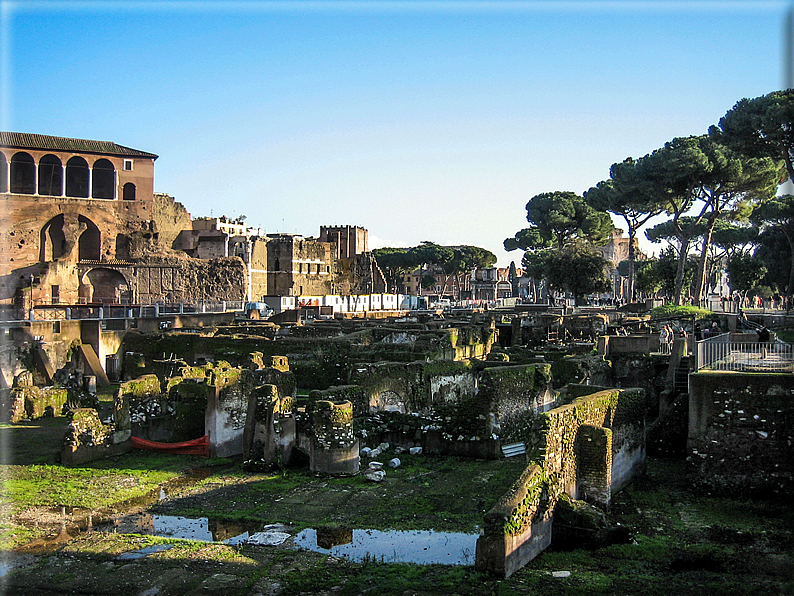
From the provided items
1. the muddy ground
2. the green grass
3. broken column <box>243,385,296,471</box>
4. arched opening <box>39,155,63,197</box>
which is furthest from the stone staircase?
arched opening <box>39,155,63,197</box>

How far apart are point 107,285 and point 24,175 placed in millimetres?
11589

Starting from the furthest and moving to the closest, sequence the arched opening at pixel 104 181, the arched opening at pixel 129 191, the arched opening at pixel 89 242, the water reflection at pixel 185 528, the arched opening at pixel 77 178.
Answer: the arched opening at pixel 129 191 < the arched opening at pixel 104 181 < the arched opening at pixel 77 178 < the arched opening at pixel 89 242 < the water reflection at pixel 185 528

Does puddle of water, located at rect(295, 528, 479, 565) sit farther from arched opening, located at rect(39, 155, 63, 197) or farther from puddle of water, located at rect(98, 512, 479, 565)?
arched opening, located at rect(39, 155, 63, 197)

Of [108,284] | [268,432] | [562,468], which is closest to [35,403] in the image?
[268,432]

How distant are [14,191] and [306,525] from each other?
5324 cm

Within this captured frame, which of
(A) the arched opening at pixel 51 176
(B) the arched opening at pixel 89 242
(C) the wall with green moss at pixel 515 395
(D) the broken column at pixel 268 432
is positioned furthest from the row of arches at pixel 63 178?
(C) the wall with green moss at pixel 515 395

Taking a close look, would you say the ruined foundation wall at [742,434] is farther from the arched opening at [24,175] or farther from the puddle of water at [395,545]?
the arched opening at [24,175]

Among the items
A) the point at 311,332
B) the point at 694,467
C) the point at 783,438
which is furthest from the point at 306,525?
the point at 311,332

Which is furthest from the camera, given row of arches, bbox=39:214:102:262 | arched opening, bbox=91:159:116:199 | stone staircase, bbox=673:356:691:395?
arched opening, bbox=91:159:116:199

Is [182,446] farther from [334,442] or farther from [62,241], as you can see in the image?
[62,241]

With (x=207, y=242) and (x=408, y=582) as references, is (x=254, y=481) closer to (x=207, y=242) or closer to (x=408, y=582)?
(x=408, y=582)

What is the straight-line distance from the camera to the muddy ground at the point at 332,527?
9086 millimetres

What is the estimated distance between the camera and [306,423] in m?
15.4

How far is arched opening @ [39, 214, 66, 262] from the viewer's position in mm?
54125
